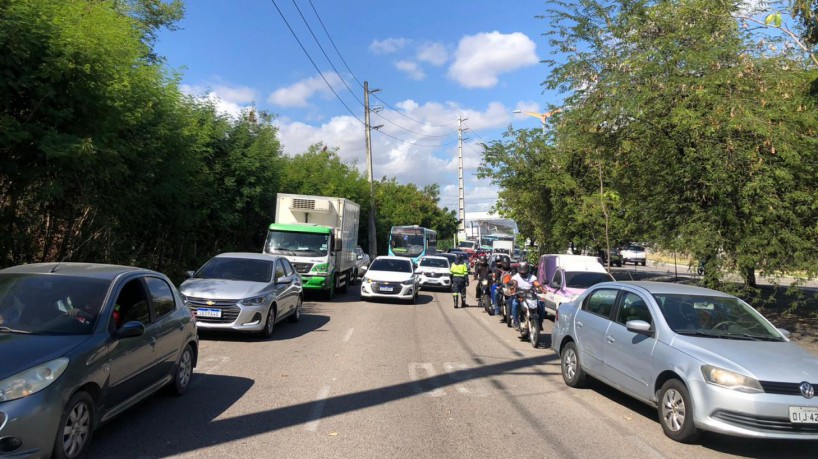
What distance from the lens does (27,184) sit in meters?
9.33

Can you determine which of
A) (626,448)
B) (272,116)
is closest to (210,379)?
(626,448)

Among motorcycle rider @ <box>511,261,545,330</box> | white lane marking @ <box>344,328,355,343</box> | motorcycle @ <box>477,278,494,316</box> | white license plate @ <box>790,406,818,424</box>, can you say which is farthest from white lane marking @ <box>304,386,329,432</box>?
motorcycle @ <box>477,278,494,316</box>

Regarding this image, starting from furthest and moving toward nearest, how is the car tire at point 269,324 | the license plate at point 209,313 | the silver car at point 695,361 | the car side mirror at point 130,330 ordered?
1. the car tire at point 269,324
2. the license plate at point 209,313
3. the car side mirror at point 130,330
4. the silver car at point 695,361

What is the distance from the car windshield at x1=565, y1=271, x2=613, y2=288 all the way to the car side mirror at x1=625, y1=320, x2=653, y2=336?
8.24 m

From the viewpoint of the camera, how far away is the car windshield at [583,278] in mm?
14562

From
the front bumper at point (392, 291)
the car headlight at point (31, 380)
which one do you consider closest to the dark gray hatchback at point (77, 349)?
the car headlight at point (31, 380)

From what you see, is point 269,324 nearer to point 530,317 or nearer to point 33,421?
point 530,317

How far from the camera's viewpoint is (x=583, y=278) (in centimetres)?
1479

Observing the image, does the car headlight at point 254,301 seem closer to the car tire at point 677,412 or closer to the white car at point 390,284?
the car tire at point 677,412

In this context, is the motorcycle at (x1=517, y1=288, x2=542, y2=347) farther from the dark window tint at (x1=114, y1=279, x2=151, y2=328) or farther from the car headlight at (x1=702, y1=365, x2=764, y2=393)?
the dark window tint at (x1=114, y1=279, x2=151, y2=328)

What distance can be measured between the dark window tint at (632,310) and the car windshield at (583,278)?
7.41m

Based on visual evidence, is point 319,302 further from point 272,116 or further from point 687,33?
point 687,33

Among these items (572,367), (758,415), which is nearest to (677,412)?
(758,415)

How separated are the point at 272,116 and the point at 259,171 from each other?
3.62 m
